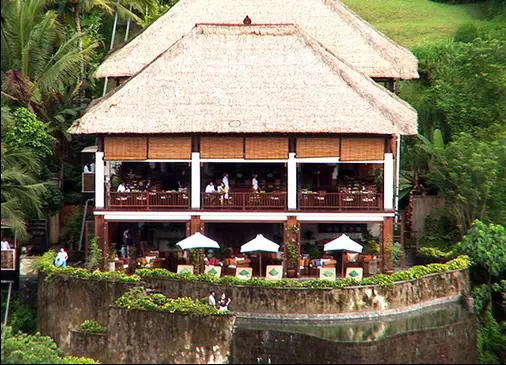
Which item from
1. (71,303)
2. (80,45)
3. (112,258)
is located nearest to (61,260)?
(112,258)

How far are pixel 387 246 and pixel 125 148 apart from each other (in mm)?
9730

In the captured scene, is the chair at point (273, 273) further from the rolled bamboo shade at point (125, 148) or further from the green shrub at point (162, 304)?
the rolled bamboo shade at point (125, 148)

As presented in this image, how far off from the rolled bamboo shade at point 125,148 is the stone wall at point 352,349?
8648 millimetres

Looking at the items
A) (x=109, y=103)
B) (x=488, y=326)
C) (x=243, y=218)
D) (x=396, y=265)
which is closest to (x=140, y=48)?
(x=109, y=103)

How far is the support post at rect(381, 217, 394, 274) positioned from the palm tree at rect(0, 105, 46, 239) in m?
12.3

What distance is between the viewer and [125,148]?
4369 cm

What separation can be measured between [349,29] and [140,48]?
8.50 m

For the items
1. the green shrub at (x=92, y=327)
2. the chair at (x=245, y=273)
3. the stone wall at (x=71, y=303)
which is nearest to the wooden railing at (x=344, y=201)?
the chair at (x=245, y=273)

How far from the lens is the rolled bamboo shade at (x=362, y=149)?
43.4 meters

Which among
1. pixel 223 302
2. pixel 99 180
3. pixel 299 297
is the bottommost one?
pixel 223 302

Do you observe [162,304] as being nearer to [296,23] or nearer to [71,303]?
[71,303]

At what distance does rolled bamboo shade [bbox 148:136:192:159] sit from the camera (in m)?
43.6

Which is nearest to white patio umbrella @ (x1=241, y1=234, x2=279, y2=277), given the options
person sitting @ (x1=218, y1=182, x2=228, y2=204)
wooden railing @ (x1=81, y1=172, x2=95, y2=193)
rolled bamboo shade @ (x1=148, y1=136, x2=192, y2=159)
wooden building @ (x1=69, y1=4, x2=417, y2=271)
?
wooden building @ (x1=69, y1=4, x2=417, y2=271)

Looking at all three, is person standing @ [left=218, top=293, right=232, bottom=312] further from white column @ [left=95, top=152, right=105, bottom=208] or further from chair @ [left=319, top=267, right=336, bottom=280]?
white column @ [left=95, top=152, right=105, bottom=208]
